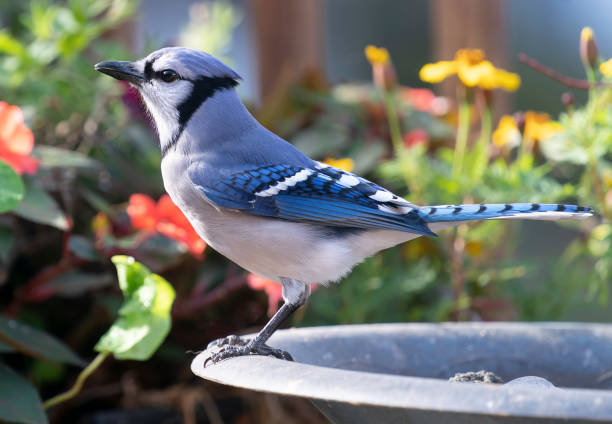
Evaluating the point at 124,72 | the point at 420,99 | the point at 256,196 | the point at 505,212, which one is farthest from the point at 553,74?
the point at 420,99

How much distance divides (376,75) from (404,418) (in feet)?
4.73

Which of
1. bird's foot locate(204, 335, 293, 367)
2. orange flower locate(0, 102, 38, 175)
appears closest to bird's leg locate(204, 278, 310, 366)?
bird's foot locate(204, 335, 293, 367)

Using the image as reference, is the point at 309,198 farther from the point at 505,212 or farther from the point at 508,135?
the point at 508,135

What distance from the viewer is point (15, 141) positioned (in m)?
1.73

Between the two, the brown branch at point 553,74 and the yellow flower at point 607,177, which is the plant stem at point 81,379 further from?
the yellow flower at point 607,177

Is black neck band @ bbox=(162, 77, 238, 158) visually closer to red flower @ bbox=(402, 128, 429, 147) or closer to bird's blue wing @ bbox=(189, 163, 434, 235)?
bird's blue wing @ bbox=(189, 163, 434, 235)

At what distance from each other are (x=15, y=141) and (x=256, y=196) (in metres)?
0.64

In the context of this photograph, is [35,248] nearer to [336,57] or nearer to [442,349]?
[442,349]

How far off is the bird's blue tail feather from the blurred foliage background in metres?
0.36

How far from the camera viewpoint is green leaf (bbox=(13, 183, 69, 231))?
5.67ft

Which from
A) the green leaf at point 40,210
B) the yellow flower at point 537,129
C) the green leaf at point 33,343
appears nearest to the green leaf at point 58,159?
the green leaf at point 40,210

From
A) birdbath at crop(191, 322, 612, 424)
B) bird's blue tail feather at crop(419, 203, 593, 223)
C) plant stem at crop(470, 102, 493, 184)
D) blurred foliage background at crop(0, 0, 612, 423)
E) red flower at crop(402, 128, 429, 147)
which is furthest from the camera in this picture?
red flower at crop(402, 128, 429, 147)

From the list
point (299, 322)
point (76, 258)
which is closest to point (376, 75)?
point (299, 322)

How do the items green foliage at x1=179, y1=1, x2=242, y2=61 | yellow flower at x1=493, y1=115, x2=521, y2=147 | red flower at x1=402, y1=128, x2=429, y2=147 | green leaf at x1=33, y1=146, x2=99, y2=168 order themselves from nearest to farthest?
green leaf at x1=33, y1=146, x2=99, y2=168, yellow flower at x1=493, y1=115, x2=521, y2=147, red flower at x1=402, y1=128, x2=429, y2=147, green foliage at x1=179, y1=1, x2=242, y2=61
